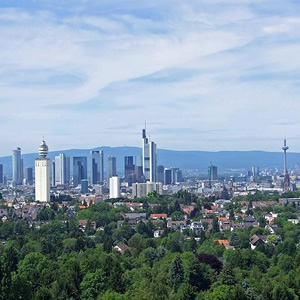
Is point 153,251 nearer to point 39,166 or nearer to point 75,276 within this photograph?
point 75,276

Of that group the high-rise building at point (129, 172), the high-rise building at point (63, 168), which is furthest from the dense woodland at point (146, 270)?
the high-rise building at point (63, 168)

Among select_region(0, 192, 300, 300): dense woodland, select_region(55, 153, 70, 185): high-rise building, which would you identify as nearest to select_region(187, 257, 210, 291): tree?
select_region(0, 192, 300, 300): dense woodland

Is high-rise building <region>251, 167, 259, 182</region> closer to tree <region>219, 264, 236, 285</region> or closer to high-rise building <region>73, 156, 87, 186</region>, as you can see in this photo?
high-rise building <region>73, 156, 87, 186</region>

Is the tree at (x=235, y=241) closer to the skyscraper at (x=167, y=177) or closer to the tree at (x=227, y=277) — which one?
the tree at (x=227, y=277)

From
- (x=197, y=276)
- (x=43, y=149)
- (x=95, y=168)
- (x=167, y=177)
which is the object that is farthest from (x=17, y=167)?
(x=197, y=276)

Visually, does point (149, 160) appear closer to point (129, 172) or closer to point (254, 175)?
point (129, 172)
